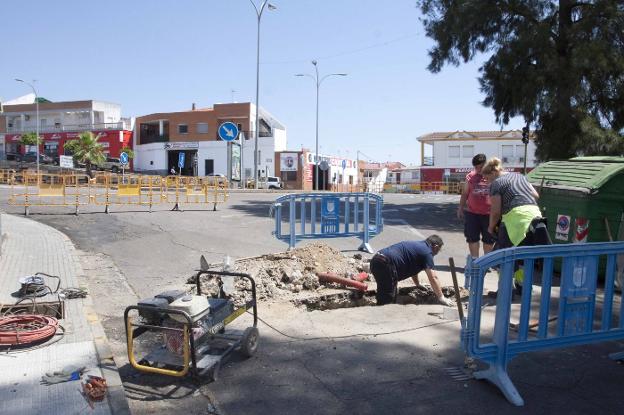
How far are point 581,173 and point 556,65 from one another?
454 inches

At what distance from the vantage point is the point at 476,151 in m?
66.0

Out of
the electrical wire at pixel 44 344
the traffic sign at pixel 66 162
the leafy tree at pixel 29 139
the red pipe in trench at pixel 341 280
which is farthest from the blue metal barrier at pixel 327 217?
the leafy tree at pixel 29 139

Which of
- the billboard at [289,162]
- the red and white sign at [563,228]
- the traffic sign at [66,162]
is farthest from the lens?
the billboard at [289,162]

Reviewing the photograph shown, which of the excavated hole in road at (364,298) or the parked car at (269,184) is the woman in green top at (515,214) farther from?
the parked car at (269,184)

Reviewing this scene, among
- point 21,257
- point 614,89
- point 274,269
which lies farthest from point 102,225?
point 614,89

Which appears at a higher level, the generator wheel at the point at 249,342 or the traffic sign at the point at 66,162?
the traffic sign at the point at 66,162

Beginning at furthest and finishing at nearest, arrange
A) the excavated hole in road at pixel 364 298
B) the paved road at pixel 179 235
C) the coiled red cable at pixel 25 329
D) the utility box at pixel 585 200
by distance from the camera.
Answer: the paved road at pixel 179 235 → the utility box at pixel 585 200 → the excavated hole in road at pixel 364 298 → the coiled red cable at pixel 25 329

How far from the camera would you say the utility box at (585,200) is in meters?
7.53

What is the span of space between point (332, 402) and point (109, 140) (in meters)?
64.3

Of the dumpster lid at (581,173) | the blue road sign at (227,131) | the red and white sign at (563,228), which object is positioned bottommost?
the red and white sign at (563,228)

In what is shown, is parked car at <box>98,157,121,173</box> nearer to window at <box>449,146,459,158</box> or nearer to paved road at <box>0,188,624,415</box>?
window at <box>449,146,459,158</box>

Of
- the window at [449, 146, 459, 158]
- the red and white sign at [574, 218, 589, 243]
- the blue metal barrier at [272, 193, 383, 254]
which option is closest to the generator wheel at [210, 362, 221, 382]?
the blue metal barrier at [272, 193, 383, 254]

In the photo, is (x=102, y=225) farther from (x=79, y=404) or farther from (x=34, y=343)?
(x=79, y=404)

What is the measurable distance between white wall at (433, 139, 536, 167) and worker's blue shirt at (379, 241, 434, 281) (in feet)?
200
